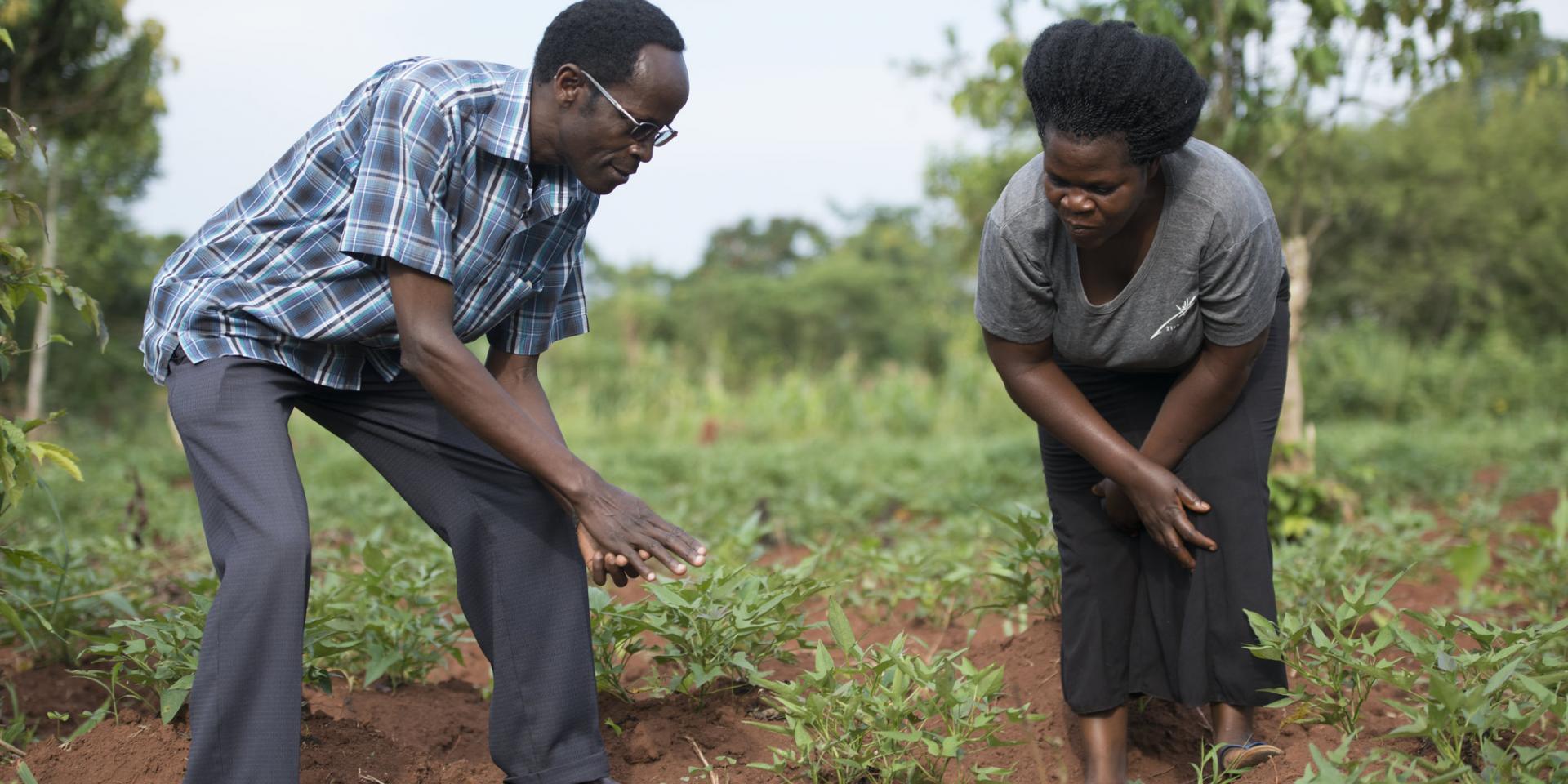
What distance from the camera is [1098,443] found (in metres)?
2.54

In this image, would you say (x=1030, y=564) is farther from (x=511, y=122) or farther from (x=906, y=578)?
(x=511, y=122)

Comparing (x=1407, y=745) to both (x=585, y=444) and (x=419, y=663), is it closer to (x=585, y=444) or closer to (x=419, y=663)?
(x=419, y=663)

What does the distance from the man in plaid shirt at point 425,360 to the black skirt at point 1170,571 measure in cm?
89

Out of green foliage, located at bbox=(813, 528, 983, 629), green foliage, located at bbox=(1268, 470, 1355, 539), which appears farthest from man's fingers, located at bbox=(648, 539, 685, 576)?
green foliage, located at bbox=(1268, 470, 1355, 539)

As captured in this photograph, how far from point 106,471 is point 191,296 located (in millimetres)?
6701

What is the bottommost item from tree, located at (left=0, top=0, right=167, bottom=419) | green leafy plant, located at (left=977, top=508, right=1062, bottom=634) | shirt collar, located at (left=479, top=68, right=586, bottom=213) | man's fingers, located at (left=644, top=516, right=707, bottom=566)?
green leafy plant, located at (left=977, top=508, right=1062, bottom=634)

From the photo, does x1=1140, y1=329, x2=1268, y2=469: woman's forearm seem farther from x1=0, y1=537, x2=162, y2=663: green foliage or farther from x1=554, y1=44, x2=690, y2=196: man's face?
x1=0, y1=537, x2=162, y2=663: green foliage

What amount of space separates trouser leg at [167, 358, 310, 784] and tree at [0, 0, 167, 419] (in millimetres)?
3821

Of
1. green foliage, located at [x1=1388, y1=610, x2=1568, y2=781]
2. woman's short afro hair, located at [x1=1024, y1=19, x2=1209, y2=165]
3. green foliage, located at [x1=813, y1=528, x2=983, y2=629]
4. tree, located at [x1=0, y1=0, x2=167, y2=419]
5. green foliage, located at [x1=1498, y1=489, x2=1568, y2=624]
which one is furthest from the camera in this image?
tree, located at [x1=0, y1=0, x2=167, y2=419]

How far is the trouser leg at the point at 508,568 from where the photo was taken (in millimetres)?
2484

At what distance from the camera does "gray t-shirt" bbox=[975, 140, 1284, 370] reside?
2.40 meters

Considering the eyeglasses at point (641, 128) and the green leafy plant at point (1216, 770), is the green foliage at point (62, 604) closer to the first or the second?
the eyeglasses at point (641, 128)

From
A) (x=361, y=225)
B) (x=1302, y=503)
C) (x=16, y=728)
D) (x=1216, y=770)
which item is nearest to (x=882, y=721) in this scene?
(x=1216, y=770)

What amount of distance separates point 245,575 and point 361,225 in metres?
0.62
